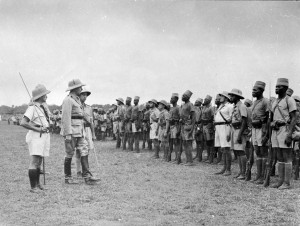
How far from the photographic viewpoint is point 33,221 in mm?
5484

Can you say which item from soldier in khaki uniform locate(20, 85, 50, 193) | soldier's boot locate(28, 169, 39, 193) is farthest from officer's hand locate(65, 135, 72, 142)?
soldier's boot locate(28, 169, 39, 193)

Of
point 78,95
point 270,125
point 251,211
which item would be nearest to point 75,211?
point 251,211

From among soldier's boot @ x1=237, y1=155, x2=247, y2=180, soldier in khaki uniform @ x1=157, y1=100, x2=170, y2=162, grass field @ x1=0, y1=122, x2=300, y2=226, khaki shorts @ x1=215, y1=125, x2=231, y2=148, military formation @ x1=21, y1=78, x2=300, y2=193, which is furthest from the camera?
soldier in khaki uniform @ x1=157, y1=100, x2=170, y2=162

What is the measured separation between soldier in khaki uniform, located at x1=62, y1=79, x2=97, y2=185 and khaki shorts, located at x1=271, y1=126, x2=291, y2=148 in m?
4.04

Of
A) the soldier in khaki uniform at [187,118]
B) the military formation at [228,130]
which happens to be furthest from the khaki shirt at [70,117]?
the soldier in khaki uniform at [187,118]

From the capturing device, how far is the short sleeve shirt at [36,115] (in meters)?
7.48

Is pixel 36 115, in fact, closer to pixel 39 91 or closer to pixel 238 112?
pixel 39 91

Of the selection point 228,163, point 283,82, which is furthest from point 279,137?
point 228,163

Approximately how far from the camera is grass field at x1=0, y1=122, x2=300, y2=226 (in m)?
5.61

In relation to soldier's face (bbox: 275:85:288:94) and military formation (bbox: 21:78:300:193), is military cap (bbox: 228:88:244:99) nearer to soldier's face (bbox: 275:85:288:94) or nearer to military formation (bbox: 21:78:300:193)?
military formation (bbox: 21:78:300:193)

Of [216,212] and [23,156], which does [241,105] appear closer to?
[216,212]

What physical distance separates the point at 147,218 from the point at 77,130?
3.50 meters

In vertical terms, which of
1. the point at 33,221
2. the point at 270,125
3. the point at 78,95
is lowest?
the point at 33,221

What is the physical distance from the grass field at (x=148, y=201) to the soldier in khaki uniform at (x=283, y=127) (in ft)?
1.51
